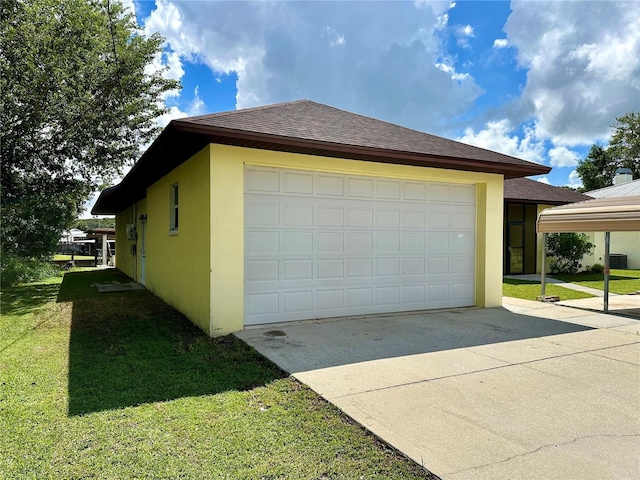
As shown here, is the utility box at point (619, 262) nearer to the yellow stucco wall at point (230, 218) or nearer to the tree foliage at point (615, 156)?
the tree foliage at point (615, 156)

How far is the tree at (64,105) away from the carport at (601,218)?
48.0 feet

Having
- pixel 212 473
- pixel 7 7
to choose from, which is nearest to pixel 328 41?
pixel 7 7

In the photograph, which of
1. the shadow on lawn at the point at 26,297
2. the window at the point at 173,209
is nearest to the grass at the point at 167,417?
the window at the point at 173,209

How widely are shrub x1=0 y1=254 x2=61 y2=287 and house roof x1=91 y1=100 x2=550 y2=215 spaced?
7501 millimetres

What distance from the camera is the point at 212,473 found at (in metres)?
2.62

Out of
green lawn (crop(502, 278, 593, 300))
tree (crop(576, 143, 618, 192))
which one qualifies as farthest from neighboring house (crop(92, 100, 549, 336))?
tree (crop(576, 143, 618, 192))

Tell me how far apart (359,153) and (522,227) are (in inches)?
475

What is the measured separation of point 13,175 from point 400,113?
14.4m

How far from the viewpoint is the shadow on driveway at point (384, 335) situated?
513cm

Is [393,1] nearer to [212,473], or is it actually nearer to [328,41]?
[328,41]

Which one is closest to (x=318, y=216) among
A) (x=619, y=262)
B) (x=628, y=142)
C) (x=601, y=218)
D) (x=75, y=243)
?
(x=601, y=218)

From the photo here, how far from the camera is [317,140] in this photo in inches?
250

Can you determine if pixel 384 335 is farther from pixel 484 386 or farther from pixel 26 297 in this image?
pixel 26 297

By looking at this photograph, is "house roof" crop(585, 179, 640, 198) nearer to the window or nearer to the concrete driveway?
Result: the concrete driveway
